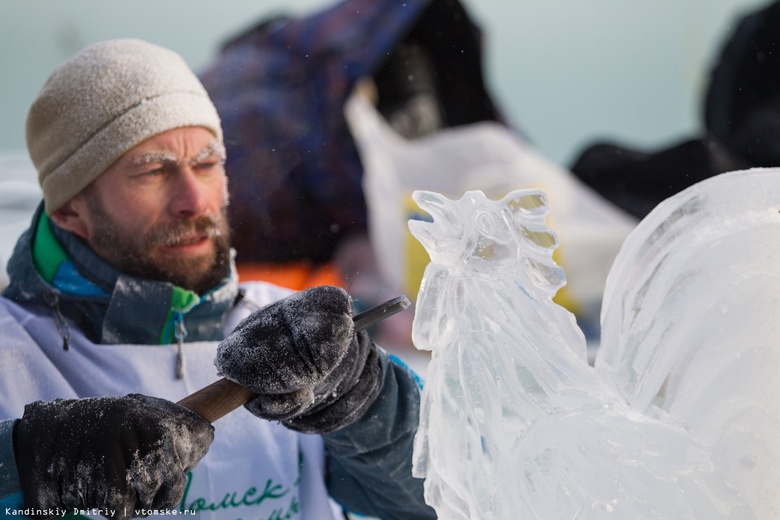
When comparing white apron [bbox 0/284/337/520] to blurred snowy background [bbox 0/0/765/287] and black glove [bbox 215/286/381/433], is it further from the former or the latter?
blurred snowy background [bbox 0/0/765/287]

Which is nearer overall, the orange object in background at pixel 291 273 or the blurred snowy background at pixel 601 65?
the orange object in background at pixel 291 273

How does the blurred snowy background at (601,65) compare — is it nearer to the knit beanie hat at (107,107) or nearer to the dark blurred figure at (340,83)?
the dark blurred figure at (340,83)

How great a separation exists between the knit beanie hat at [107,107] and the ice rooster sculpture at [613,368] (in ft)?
1.05

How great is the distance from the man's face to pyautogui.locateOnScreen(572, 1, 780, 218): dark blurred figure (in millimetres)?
1866

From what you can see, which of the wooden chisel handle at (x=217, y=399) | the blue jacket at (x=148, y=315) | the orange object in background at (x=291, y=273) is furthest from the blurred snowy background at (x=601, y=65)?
the wooden chisel handle at (x=217, y=399)

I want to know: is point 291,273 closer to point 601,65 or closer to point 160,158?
point 160,158

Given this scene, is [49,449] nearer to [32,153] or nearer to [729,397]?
[32,153]

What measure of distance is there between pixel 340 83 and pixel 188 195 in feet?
8.02

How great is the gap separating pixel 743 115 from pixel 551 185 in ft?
2.61

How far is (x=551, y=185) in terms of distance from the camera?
3.52m

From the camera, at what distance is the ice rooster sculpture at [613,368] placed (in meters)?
0.81

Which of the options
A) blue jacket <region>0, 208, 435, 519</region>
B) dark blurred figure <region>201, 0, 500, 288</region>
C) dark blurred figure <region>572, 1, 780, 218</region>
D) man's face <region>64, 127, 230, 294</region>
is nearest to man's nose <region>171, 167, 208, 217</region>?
man's face <region>64, 127, 230, 294</region>

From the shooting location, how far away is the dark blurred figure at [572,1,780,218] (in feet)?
9.61

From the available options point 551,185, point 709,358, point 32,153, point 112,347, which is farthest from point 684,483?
point 551,185
